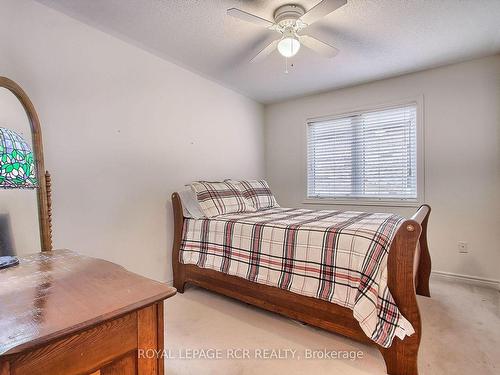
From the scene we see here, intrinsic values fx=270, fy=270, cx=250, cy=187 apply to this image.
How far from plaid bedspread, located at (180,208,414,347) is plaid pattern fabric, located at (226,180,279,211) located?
2.43ft

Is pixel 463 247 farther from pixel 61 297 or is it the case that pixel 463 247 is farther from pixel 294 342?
pixel 61 297

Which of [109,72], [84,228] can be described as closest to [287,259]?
[84,228]

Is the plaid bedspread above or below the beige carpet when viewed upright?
above

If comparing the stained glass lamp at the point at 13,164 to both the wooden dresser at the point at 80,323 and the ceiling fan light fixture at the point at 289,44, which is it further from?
the ceiling fan light fixture at the point at 289,44

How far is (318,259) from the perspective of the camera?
1754 millimetres

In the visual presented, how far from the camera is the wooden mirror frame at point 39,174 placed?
166 centimetres

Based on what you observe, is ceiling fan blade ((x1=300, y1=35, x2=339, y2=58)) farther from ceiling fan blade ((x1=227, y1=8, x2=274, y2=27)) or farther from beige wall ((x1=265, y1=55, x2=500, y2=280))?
beige wall ((x1=265, y1=55, x2=500, y2=280))

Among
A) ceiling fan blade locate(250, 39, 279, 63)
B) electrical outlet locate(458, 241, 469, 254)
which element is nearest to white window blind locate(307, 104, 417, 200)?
electrical outlet locate(458, 241, 469, 254)

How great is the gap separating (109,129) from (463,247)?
3.68 metres

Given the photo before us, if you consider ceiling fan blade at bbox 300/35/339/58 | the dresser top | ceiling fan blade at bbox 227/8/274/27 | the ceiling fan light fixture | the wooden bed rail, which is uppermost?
ceiling fan blade at bbox 227/8/274/27

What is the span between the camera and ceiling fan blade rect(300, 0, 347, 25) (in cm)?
157

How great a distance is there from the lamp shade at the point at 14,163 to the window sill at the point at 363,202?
3.30 m

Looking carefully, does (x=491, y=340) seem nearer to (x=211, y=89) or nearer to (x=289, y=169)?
(x=289, y=169)

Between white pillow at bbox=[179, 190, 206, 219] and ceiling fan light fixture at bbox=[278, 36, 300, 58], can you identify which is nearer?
ceiling fan light fixture at bbox=[278, 36, 300, 58]
